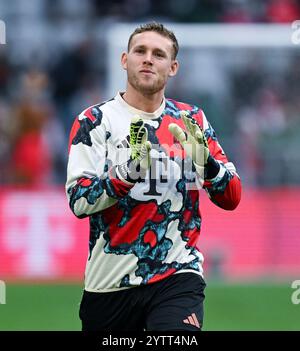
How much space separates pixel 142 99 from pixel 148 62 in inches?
9.8

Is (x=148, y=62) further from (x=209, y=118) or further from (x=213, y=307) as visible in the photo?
(x=209, y=118)

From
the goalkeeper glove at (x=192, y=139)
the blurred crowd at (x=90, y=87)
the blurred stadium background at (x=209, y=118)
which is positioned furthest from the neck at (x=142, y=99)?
the blurred crowd at (x=90, y=87)

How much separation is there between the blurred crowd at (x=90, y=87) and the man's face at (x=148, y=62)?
8.77 meters

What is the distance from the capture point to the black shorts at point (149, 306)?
6.39m

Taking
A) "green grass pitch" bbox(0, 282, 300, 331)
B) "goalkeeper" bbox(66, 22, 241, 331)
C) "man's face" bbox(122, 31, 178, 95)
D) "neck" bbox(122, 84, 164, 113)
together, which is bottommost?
"green grass pitch" bbox(0, 282, 300, 331)

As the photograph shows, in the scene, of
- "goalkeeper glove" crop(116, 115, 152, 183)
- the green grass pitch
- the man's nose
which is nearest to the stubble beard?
the man's nose

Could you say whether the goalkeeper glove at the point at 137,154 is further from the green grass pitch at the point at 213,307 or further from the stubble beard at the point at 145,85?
the green grass pitch at the point at 213,307

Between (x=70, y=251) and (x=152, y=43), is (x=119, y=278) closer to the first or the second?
(x=152, y=43)

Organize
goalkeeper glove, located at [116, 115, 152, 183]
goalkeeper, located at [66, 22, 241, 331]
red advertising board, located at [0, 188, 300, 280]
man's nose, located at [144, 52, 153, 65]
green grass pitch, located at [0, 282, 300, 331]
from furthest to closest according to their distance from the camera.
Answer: red advertising board, located at [0, 188, 300, 280] < green grass pitch, located at [0, 282, 300, 331] < man's nose, located at [144, 52, 153, 65] < goalkeeper, located at [66, 22, 241, 331] < goalkeeper glove, located at [116, 115, 152, 183]

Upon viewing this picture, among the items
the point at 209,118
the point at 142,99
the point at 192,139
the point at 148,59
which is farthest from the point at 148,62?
the point at 209,118

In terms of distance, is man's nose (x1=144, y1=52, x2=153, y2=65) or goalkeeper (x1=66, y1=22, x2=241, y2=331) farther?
man's nose (x1=144, y1=52, x2=153, y2=65)

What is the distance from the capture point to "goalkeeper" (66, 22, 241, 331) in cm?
638

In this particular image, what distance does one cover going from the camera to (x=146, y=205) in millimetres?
6523

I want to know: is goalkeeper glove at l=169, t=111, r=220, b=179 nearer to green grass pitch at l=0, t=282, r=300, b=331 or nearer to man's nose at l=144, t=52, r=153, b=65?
man's nose at l=144, t=52, r=153, b=65
